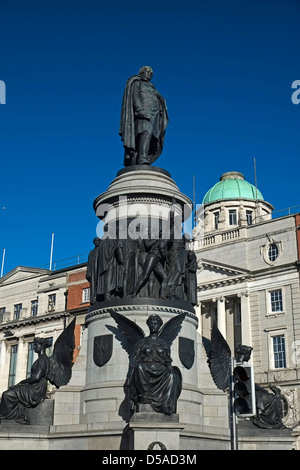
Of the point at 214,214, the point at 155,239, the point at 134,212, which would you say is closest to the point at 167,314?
the point at 155,239

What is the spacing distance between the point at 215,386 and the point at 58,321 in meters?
46.0

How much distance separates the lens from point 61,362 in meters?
16.2

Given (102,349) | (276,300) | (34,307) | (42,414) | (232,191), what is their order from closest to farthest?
(42,414) < (102,349) < (276,300) < (34,307) < (232,191)

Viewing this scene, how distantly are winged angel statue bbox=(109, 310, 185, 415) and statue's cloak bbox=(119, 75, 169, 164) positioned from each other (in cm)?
640

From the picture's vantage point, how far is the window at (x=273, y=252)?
167ft

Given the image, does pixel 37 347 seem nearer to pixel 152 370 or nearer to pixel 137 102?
pixel 152 370

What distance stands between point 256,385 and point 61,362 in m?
5.27

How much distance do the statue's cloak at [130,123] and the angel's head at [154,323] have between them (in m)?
6.56

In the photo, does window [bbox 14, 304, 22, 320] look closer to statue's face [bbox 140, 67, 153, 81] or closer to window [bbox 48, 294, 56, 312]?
window [bbox 48, 294, 56, 312]

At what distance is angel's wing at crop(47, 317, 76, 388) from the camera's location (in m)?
15.9

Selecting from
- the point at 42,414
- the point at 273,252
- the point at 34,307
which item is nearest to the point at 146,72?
the point at 42,414

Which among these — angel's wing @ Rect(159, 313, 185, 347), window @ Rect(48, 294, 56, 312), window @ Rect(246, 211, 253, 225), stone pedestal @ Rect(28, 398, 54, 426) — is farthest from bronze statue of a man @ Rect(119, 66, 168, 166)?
window @ Rect(246, 211, 253, 225)

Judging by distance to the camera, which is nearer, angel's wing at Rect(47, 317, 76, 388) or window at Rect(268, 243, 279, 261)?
angel's wing at Rect(47, 317, 76, 388)

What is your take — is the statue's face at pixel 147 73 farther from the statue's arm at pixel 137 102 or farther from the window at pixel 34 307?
the window at pixel 34 307
